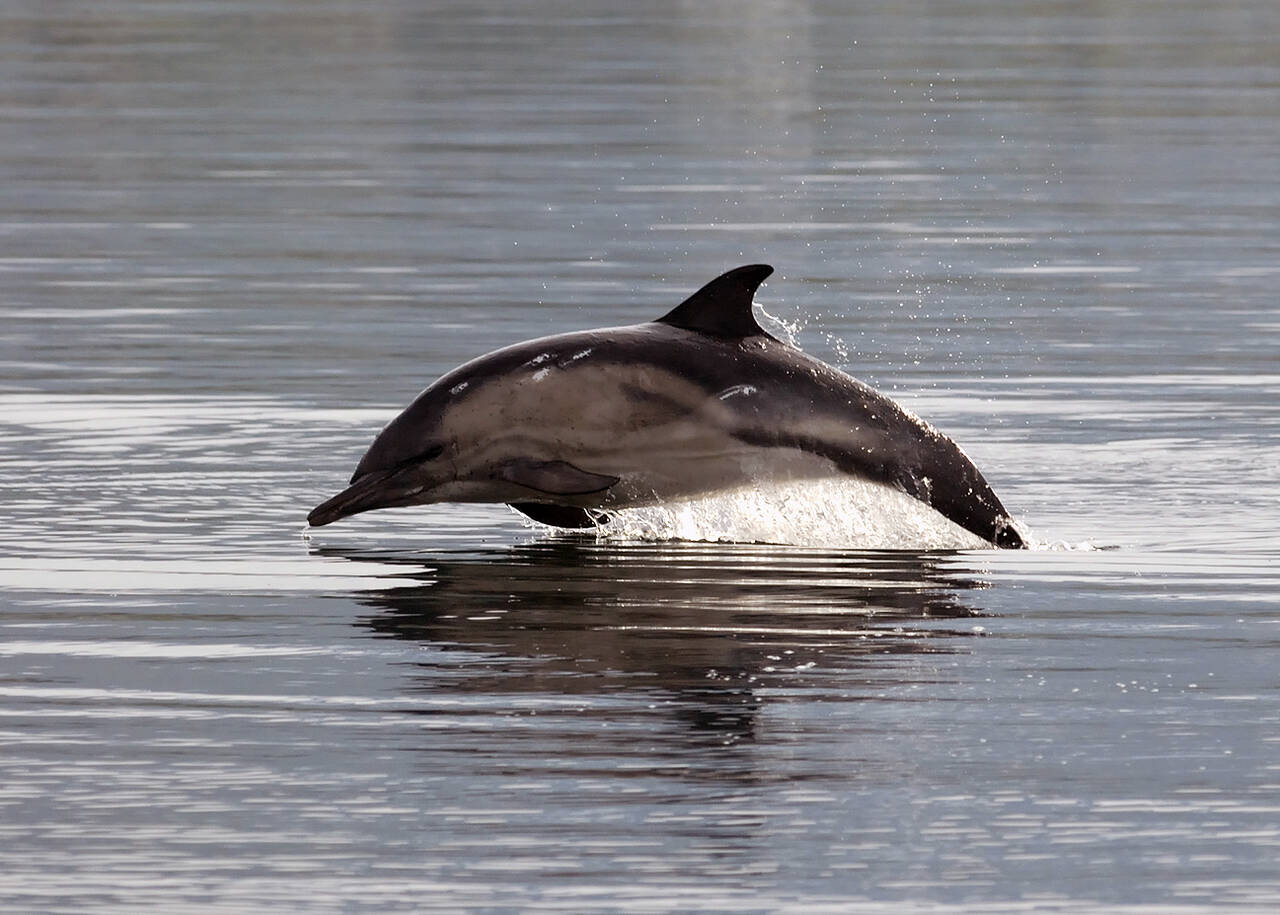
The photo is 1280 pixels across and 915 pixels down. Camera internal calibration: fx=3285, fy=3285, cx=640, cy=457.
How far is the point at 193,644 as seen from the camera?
1217 centimetres

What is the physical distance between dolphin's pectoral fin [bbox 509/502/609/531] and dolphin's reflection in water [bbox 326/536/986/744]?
0.30 ft

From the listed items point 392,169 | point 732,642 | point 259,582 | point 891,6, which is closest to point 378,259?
point 392,169

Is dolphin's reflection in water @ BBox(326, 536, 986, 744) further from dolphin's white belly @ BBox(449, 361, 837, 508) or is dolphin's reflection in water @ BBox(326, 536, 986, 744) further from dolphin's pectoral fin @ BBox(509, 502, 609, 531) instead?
dolphin's white belly @ BBox(449, 361, 837, 508)

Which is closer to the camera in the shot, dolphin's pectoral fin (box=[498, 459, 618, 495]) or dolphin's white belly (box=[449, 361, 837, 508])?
dolphin's pectoral fin (box=[498, 459, 618, 495])

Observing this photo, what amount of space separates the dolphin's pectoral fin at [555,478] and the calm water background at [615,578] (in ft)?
1.09

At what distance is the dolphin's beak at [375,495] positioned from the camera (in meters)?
14.2

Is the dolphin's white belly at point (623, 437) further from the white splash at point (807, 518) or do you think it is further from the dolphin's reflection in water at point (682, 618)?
the dolphin's reflection in water at point (682, 618)

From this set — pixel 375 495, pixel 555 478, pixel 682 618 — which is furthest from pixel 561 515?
pixel 682 618

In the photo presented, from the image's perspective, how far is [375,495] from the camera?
14.4m

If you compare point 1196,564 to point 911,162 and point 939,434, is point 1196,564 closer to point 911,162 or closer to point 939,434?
point 939,434

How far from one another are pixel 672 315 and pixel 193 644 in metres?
3.68

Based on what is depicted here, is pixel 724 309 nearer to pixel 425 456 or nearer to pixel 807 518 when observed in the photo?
pixel 807 518

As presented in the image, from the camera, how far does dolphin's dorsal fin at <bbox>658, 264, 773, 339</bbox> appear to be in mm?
14836

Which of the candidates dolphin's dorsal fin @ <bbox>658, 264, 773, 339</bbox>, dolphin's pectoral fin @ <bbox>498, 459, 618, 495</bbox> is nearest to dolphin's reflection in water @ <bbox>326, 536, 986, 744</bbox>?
dolphin's pectoral fin @ <bbox>498, 459, 618, 495</bbox>
